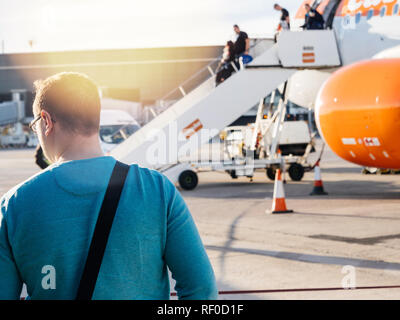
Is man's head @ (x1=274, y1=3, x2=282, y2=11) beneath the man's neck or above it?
above

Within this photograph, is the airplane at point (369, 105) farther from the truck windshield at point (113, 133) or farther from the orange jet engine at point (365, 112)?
the truck windshield at point (113, 133)

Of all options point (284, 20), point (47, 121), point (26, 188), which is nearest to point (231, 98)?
point (284, 20)

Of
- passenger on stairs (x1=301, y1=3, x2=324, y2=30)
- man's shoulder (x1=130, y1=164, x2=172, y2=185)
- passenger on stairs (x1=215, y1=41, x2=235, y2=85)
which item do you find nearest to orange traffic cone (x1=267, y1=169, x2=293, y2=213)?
passenger on stairs (x1=301, y1=3, x2=324, y2=30)

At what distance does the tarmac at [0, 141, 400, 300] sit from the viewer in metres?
7.03

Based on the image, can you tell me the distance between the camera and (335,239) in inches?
373

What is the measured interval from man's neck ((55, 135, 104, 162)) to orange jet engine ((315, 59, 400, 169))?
962cm

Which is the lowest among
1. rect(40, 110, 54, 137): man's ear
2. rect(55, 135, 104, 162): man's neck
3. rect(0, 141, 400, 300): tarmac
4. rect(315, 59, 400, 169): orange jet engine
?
rect(0, 141, 400, 300): tarmac

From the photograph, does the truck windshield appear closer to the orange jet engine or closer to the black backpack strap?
the orange jet engine

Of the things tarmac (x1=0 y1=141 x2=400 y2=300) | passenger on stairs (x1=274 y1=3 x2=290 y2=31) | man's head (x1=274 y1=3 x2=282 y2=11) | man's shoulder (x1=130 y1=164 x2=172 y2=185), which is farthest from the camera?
man's head (x1=274 y1=3 x2=282 y2=11)

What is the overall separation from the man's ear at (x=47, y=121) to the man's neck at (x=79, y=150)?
9cm

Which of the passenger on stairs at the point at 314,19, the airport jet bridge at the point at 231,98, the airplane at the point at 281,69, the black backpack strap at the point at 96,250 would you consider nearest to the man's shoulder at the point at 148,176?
the black backpack strap at the point at 96,250

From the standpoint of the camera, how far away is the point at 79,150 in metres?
2.38

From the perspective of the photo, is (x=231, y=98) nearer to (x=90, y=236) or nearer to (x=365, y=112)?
(x=365, y=112)
